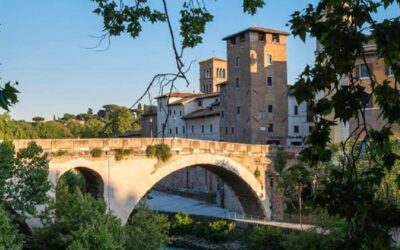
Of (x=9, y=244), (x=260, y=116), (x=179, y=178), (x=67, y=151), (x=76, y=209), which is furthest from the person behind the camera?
(x=179, y=178)

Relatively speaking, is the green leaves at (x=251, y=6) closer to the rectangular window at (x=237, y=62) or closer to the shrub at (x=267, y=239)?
the shrub at (x=267, y=239)

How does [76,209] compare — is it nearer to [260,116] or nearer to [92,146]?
[92,146]

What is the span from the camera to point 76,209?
13984 millimetres

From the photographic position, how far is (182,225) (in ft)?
83.1

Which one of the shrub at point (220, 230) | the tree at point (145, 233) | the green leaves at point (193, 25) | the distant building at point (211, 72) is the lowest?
the shrub at point (220, 230)

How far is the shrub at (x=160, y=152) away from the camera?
72.7ft

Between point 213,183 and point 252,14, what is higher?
point 252,14

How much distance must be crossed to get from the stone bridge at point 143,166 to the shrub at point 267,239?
159 inches

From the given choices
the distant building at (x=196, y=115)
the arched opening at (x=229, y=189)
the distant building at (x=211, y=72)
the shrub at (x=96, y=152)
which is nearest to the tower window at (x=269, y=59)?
the distant building at (x=196, y=115)

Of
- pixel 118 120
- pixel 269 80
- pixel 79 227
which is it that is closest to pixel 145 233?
pixel 79 227

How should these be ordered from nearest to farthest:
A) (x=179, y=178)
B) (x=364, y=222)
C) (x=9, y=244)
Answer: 1. (x=364, y=222)
2. (x=9, y=244)
3. (x=179, y=178)

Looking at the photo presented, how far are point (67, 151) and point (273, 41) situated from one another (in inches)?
668

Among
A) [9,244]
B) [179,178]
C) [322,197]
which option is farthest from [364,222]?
[179,178]

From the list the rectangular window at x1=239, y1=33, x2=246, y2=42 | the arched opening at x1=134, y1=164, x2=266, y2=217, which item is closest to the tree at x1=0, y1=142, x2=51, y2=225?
the arched opening at x1=134, y1=164, x2=266, y2=217
